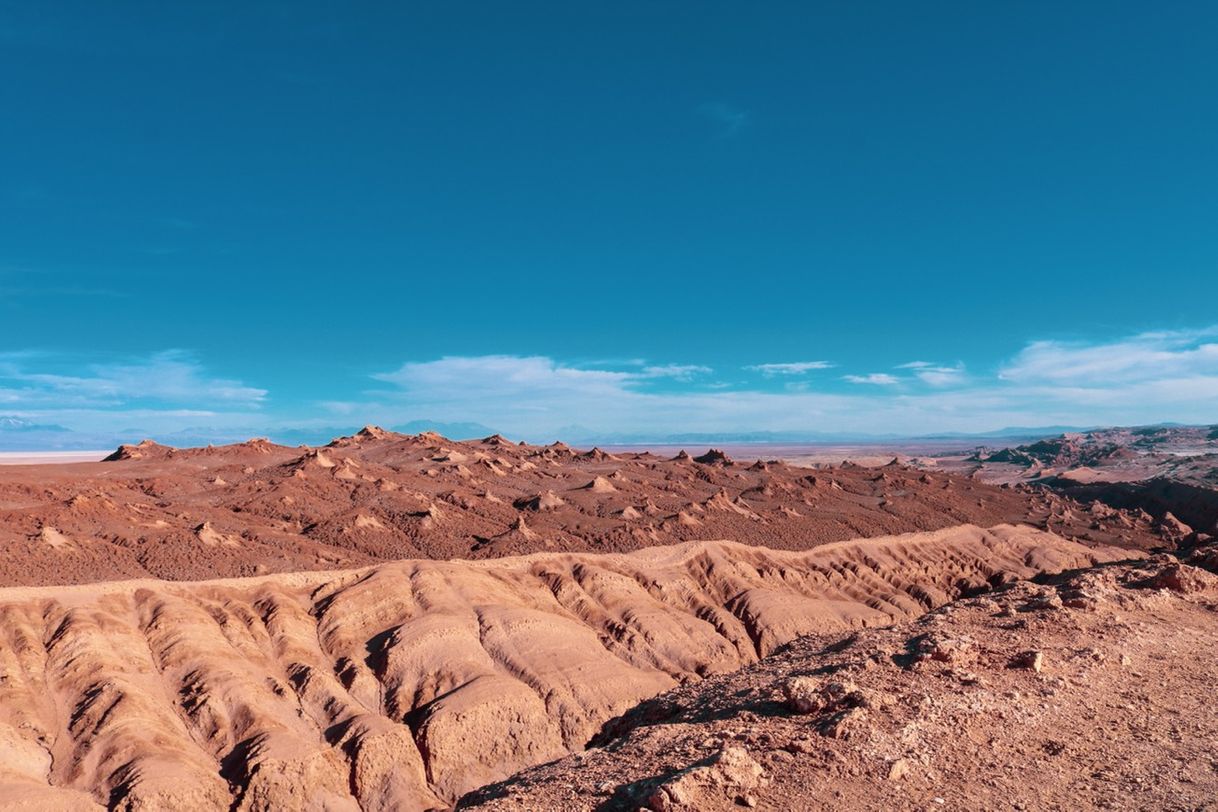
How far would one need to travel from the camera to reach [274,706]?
26531 mm

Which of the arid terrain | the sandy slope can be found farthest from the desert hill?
the sandy slope

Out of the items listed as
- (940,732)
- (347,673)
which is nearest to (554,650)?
(347,673)

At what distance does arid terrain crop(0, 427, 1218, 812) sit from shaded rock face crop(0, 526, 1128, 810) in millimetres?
108

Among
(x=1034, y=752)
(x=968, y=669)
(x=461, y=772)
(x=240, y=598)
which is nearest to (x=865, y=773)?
(x=1034, y=752)

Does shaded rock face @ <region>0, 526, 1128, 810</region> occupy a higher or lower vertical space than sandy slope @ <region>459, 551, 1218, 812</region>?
lower

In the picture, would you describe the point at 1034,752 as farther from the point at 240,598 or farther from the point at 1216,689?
the point at 240,598

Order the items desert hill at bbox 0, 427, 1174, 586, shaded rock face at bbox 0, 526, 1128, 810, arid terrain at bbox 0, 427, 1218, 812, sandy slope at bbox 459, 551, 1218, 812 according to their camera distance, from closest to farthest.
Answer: sandy slope at bbox 459, 551, 1218, 812 < arid terrain at bbox 0, 427, 1218, 812 < shaded rock face at bbox 0, 526, 1128, 810 < desert hill at bbox 0, 427, 1174, 586

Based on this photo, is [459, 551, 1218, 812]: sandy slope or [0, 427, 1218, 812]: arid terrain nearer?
[459, 551, 1218, 812]: sandy slope

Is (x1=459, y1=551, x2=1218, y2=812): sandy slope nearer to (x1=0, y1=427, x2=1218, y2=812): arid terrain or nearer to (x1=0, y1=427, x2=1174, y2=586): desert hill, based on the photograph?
(x1=0, y1=427, x2=1218, y2=812): arid terrain

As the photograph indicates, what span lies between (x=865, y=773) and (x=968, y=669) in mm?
5601

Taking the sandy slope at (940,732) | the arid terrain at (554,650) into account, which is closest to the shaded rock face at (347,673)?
the arid terrain at (554,650)

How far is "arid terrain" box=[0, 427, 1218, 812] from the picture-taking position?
1274 cm

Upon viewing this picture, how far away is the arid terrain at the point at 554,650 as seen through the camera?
502 inches

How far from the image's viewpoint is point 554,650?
32.5 m
